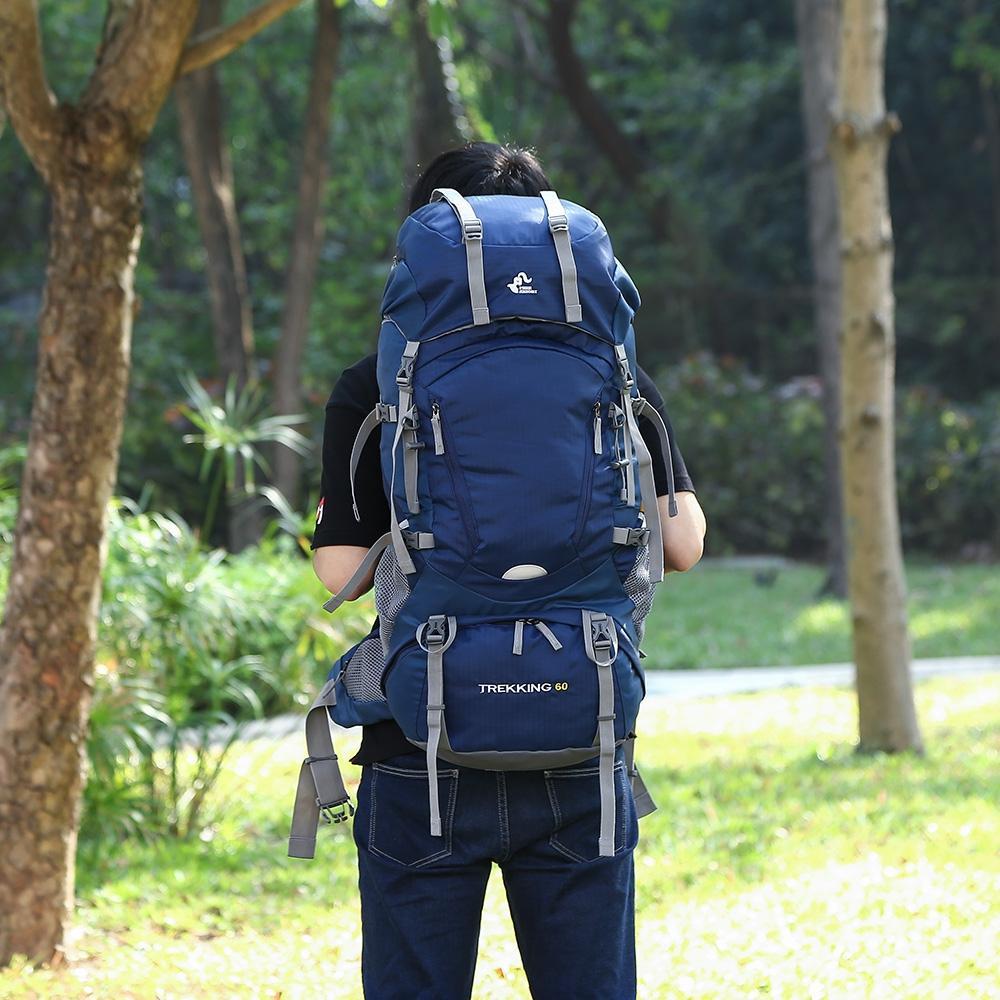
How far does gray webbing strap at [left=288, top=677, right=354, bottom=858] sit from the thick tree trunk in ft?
5.03

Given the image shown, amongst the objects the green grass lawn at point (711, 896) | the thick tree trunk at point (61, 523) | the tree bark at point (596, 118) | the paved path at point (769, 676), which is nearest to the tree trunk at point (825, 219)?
the paved path at point (769, 676)

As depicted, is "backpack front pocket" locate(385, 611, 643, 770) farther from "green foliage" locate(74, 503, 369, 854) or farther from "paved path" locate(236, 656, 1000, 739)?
"paved path" locate(236, 656, 1000, 739)

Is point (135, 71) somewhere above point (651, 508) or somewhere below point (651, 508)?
above

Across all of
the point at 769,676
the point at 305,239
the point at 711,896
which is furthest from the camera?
the point at 305,239

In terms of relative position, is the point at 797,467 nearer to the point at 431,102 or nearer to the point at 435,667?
the point at 431,102

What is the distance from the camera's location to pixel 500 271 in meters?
2.01

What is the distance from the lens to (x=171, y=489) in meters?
14.9

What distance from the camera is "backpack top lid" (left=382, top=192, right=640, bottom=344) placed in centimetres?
200

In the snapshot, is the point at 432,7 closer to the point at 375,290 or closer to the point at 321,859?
the point at 321,859

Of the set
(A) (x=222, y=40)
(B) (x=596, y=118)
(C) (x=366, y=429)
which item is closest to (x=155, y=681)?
(A) (x=222, y=40)

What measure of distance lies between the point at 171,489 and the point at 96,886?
34.2 ft

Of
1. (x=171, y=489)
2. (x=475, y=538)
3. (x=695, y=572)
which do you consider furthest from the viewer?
(x=695, y=572)

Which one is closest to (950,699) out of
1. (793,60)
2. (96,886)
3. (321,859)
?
(321,859)

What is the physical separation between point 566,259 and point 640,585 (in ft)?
1.51
